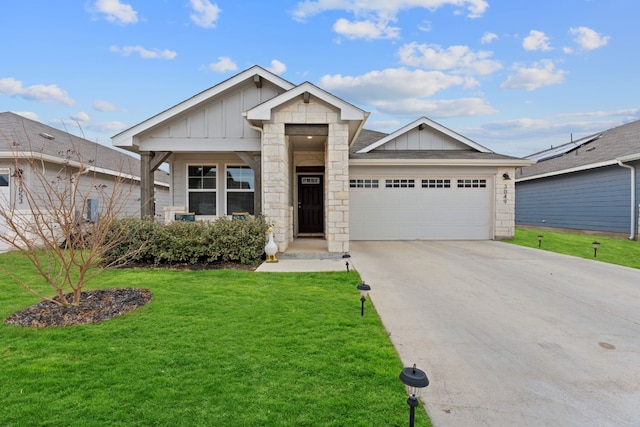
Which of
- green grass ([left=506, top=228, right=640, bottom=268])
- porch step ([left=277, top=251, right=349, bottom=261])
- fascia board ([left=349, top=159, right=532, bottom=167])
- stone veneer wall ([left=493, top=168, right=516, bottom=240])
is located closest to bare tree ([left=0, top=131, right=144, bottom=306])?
porch step ([left=277, top=251, right=349, bottom=261])

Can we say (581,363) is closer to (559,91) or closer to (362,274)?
(362,274)

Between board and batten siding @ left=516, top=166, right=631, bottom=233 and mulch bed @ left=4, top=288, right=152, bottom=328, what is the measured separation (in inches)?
637

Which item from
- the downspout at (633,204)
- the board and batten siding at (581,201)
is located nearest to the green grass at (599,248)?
the downspout at (633,204)

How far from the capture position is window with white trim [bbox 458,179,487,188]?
37.7ft

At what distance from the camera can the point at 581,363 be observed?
288 centimetres

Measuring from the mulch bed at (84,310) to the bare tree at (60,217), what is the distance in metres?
0.13

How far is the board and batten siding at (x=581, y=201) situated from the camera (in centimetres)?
1266

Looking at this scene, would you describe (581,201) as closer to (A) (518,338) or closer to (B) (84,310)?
(A) (518,338)

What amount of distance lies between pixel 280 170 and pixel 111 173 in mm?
8271

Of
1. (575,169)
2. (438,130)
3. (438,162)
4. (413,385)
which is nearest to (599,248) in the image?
(438,162)

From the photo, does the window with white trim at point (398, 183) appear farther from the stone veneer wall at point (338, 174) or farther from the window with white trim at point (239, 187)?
the window with white trim at point (239, 187)

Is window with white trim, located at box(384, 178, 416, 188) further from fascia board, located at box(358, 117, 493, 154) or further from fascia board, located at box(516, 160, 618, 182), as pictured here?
fascia board, located at box(516, 160, 618, 182)

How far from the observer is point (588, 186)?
46.4 ft

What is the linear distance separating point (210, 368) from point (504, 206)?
11325mm
